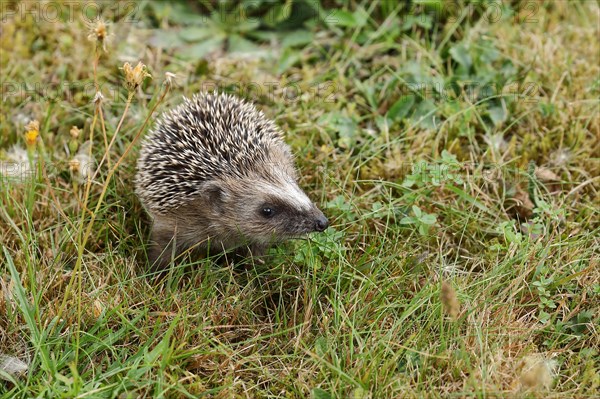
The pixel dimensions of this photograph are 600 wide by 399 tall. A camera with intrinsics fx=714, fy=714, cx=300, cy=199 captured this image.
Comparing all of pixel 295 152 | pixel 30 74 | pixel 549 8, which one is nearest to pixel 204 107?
pixel 295 152

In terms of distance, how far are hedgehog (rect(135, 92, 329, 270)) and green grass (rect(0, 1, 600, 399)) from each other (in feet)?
0.72

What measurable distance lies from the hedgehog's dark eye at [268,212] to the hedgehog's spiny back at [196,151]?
330 millimetres

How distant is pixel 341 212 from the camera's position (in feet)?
18.1

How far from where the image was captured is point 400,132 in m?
6.40

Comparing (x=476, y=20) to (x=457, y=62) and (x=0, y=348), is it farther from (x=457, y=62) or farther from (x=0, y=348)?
(x=0, y=348)

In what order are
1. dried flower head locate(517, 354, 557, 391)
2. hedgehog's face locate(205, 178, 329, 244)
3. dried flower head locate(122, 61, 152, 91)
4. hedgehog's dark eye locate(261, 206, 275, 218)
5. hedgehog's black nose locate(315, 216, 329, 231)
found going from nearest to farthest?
dried flower head locate(517, 354, 557, 391) → dried flower head locate(122, 61, 152, 91) → hedgehog's black nose locate(315, 216, 329, 231) → hedgehog's face locate(205, 178, 329, 244) → hedgehog's dark eye locate(261, 206, 275, 218)

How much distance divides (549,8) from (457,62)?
144cm

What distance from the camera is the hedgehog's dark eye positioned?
17.1ft

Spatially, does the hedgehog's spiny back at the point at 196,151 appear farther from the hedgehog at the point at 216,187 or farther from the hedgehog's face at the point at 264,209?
the hedgehog's face at the point at 264,209

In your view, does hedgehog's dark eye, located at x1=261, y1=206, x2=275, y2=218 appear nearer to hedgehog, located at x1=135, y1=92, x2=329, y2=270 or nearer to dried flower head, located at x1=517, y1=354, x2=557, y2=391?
hedgehog, located at x1=135, y1=92, x2=329, y2=270

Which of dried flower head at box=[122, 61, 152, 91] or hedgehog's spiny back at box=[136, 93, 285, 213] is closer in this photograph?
dried flower head at box=[122, 61, 152, 91]

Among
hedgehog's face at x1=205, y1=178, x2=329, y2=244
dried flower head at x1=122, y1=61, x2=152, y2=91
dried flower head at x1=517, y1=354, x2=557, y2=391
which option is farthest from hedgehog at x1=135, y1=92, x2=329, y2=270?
dried flower head at x1=517, y1=354, x2=557, y2=391

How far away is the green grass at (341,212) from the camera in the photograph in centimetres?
436

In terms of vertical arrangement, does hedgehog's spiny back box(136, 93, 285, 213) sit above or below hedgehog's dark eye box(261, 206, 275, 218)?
above
